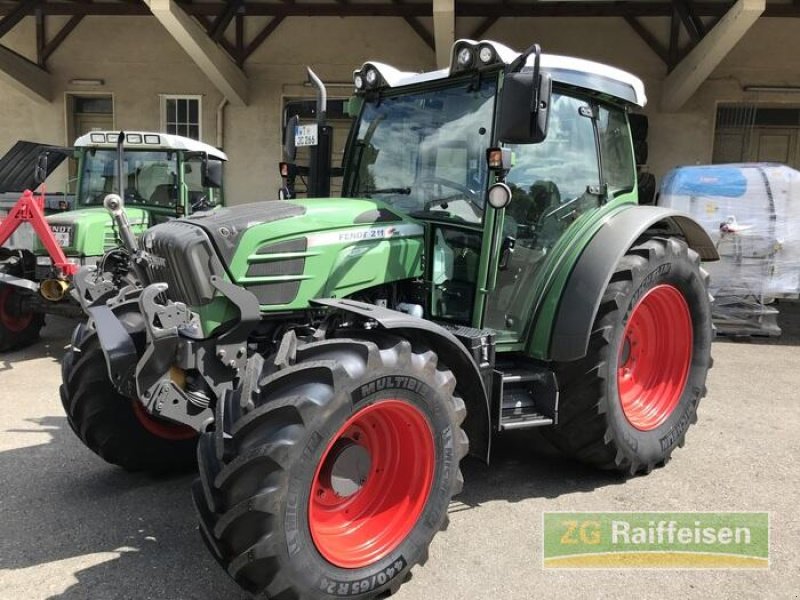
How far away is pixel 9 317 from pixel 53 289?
31.9 inches

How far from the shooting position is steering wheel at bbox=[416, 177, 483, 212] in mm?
3547

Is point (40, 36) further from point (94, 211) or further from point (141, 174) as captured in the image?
point (94, 211)

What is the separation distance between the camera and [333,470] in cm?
281

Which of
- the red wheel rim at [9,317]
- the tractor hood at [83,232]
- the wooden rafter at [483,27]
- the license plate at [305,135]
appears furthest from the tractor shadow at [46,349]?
the wooden rafter at [483,27]

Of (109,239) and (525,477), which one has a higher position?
(109,239)

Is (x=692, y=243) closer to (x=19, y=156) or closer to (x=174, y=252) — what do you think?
(x=174, y=252)

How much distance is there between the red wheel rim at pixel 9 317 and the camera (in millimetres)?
7219

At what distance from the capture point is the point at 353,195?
402 centimetres

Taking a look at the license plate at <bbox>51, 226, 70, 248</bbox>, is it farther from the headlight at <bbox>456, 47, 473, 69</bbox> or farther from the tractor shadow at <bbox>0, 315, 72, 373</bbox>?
the headlight at <bbox>456, 47, 473, 69</bbox>

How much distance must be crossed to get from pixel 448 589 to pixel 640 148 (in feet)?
10.9

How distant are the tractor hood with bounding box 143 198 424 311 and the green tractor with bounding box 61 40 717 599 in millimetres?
10

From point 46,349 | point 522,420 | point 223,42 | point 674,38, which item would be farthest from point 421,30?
point 522,420

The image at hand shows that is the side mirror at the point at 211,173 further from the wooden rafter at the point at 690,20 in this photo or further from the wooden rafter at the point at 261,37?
the wooden rafter at the point at 690,20

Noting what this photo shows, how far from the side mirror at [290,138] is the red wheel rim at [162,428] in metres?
1.71
